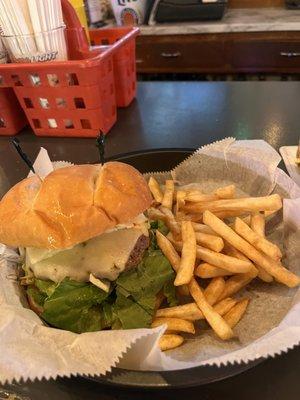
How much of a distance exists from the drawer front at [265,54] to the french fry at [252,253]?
2.96m

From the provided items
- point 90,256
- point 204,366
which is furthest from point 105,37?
point 204,366

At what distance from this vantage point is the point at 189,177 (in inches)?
56.2

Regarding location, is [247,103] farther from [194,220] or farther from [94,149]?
[194,220]

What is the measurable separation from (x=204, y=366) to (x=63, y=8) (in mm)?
1630

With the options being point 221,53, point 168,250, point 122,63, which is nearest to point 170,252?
point 168,250

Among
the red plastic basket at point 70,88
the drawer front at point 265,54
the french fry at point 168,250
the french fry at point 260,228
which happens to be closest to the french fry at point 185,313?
the french fry at point 168,250

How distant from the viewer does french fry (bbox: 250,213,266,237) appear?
1.06m

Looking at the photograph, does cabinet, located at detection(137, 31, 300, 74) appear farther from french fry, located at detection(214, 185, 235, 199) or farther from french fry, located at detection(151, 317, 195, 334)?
french fry, located at detection(151, 317, 195, 334)

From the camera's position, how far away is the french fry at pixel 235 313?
96cm

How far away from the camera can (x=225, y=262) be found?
0.96m

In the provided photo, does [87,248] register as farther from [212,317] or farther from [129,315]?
[212,317]

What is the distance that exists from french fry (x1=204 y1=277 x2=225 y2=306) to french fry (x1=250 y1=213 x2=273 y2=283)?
4.6 inches

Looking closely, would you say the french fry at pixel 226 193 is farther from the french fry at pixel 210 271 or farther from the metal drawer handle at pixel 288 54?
the metal drawer handle at pixel 288 54

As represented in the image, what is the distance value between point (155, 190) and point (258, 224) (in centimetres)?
41
